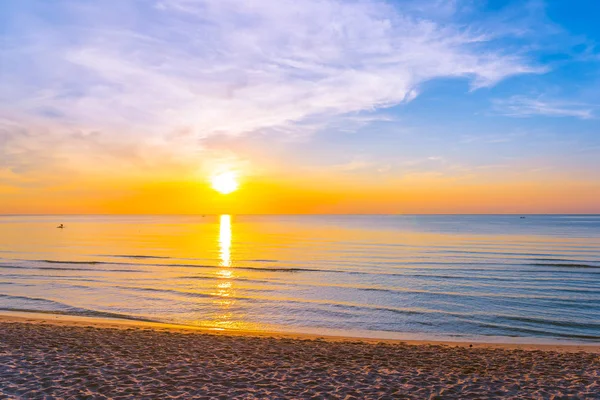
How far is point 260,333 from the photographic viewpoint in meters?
17.0

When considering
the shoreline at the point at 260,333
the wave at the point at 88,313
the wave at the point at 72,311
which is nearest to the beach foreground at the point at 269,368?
the shoreline at the point at 260,333

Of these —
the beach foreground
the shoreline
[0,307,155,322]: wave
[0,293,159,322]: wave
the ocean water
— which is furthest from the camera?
[0,293,159,322]: wave

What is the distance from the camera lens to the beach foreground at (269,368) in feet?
31.4

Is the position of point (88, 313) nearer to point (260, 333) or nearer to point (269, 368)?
point (260, 333)

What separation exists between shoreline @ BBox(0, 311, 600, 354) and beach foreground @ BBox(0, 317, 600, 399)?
37cm

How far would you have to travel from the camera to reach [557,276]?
31375 mm

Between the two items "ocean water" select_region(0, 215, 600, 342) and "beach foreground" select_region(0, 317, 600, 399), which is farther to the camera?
"ocean water" select_region(0, 215, 600, 342)

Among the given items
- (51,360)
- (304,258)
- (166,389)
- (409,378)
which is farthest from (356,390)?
(304,258)

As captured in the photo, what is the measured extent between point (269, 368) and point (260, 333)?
18.5 ft

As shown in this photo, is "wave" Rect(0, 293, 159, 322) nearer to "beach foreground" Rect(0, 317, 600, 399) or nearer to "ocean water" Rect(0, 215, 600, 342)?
"ocean water" Rect(0, 215, 600, 342)

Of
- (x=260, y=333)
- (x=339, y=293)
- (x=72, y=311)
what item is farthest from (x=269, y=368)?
(x=339, y=293)

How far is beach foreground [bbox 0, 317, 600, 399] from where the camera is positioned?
9.57 m

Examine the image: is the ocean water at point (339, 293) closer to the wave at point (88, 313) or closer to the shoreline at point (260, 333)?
the wave at point (88, 313)

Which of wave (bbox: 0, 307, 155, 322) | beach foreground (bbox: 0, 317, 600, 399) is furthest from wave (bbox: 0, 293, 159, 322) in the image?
beach foreground (bbox: 0, 317, 600, 399)
